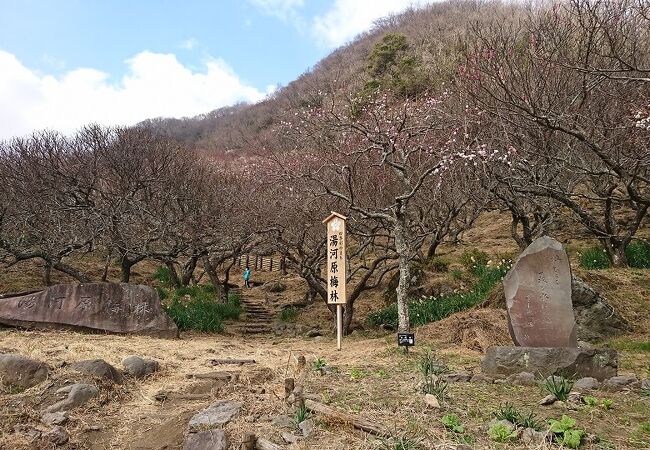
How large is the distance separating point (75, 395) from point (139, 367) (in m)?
1.36

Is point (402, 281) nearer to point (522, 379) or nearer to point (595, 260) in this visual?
point (522, 379)

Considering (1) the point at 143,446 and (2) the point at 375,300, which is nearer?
(1) the point at 143,446

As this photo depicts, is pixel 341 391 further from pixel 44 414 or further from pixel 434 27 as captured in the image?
pixel 434 27

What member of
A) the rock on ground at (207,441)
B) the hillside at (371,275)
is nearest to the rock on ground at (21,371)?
the hillside at (371,275)

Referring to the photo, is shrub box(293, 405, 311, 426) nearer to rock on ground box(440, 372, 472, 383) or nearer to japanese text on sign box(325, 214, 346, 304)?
rock on ground box(440, 372, 472, 383)

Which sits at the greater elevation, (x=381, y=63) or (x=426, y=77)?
(x=381, y=63)

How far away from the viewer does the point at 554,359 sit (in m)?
5.68

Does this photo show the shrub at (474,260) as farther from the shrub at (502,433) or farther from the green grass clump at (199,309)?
the shrub at (502,433)

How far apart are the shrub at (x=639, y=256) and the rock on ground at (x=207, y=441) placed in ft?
37.5

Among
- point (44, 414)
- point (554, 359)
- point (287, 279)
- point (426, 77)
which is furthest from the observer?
point (426, 77)

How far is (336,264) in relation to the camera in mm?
8992

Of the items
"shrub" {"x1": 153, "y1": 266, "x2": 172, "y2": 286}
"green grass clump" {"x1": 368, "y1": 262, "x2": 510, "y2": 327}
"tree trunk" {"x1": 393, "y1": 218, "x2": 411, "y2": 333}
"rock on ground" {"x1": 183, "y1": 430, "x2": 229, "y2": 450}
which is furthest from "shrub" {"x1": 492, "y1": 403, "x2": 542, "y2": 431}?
"shrub" {"x1": 153, "y1": 266, "x2": 172, "y2": 286}

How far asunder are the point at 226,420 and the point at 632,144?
32.2ft

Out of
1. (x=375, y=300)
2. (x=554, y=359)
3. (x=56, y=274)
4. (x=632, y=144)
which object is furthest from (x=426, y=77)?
(x=554, y=359)
